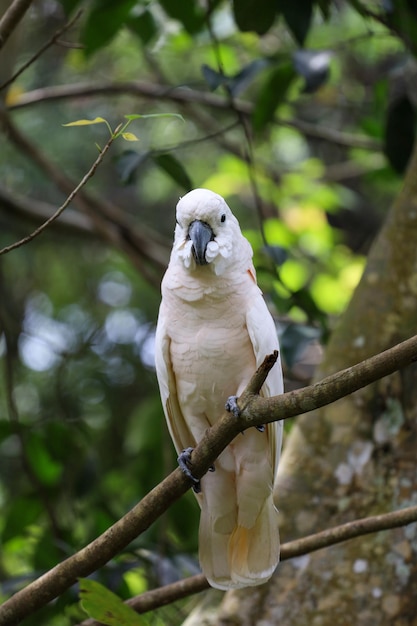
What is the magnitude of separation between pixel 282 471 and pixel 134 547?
0.58m

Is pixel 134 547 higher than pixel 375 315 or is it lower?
lower

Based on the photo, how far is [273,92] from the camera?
8.79ft

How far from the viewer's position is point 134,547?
95.4 inches

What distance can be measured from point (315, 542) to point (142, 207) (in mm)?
3489

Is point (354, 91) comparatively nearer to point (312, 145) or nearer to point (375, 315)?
point (312, 145)

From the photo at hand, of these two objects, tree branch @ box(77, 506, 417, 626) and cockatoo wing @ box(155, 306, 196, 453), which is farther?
cockatoo wing @ box(155, 306, 196, 453)

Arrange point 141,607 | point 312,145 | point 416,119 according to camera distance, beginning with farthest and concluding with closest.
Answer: point 312,145 < point 416,119 < point 141,607

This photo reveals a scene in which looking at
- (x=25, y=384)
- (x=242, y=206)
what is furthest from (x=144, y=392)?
(x=242, y=206)

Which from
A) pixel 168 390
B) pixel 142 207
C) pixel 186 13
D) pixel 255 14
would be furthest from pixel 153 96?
pixel 142 207

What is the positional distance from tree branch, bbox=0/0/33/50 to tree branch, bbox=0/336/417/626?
0.91 m

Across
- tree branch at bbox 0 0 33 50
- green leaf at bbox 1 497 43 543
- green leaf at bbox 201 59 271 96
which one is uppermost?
tree branch at bbox 0 0 33 50

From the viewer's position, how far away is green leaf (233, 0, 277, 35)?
2.22 m

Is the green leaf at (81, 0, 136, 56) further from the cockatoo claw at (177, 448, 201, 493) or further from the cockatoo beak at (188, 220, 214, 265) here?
the cockatoo claw at (177, 448, 201, 493)

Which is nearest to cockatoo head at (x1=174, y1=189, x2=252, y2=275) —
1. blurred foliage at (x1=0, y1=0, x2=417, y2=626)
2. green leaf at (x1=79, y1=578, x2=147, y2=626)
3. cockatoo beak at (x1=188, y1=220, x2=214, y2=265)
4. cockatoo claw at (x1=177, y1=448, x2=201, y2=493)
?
cockatoo beak at (x1=188, y1=220, x2=214, y2=265)
